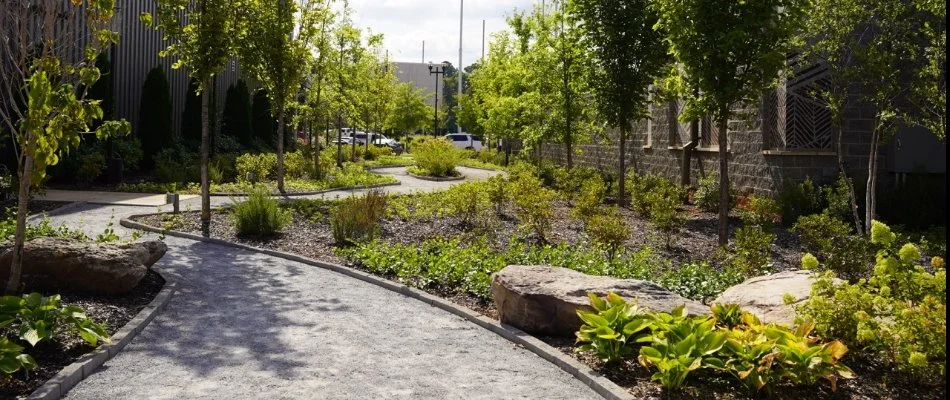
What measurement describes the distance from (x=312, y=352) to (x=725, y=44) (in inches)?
290

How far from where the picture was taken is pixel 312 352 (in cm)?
680

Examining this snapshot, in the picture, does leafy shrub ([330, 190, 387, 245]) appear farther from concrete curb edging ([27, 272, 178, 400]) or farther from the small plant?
the small plant

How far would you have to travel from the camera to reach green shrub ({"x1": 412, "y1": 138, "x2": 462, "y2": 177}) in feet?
93.1

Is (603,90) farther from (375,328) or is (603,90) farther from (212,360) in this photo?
(212,360)

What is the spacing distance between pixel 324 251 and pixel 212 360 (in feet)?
17.4

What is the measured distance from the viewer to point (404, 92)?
179 ft

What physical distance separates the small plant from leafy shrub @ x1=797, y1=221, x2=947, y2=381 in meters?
1.14

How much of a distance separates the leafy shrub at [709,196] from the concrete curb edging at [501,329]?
9.38 m

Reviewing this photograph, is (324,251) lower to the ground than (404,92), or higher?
lower

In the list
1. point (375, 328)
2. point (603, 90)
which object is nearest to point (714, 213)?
point (603, 90)

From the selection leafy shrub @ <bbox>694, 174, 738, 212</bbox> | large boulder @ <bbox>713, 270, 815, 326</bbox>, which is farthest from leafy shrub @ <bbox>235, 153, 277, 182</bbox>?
large boulder @ <bbox>713, 270, 815, 326</bbox>

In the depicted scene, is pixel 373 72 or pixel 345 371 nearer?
pixel 345 371

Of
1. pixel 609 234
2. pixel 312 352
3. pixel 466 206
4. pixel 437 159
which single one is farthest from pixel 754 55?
pixel 437 159

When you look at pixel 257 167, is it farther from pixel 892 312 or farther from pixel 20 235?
pixel 892 312
